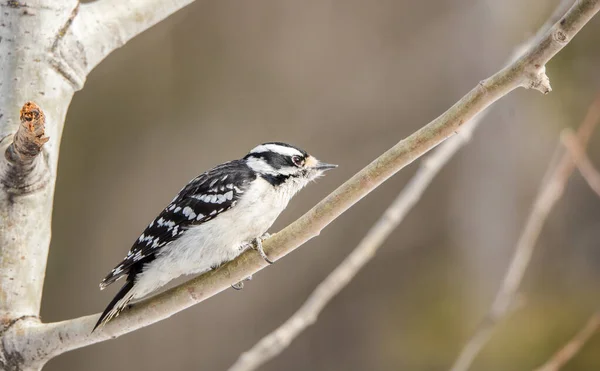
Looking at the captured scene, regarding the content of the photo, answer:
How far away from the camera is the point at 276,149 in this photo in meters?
2.39

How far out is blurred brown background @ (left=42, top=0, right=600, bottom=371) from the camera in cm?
498

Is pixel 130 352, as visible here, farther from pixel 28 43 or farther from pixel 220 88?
pixel 28 43

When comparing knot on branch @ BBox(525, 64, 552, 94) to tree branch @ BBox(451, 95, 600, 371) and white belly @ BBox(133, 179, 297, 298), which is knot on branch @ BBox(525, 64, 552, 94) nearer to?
tree branch @ BBox(451, 95, 600, 371)

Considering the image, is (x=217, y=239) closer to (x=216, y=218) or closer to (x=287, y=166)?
(x=216, y=218)

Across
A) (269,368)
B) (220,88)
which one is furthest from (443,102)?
(269,368)

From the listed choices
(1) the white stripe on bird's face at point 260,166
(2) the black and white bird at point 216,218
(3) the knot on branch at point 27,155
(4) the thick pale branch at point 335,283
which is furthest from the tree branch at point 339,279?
(3) the knot on branch at point 27,155

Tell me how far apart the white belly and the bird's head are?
55 millimetres

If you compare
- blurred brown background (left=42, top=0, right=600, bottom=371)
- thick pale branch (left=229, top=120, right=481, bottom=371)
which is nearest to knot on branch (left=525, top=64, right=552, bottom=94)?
thick pale branch (left=229, top=120, right=481, bottom=371)

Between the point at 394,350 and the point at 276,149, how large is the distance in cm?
308

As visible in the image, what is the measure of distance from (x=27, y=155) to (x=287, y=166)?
978 mm

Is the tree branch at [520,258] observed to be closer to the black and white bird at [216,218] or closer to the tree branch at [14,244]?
the black and white bird at [216,218]

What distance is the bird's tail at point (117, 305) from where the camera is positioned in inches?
67.0

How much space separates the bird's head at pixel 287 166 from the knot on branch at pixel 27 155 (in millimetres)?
812

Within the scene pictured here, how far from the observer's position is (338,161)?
5.03 m
